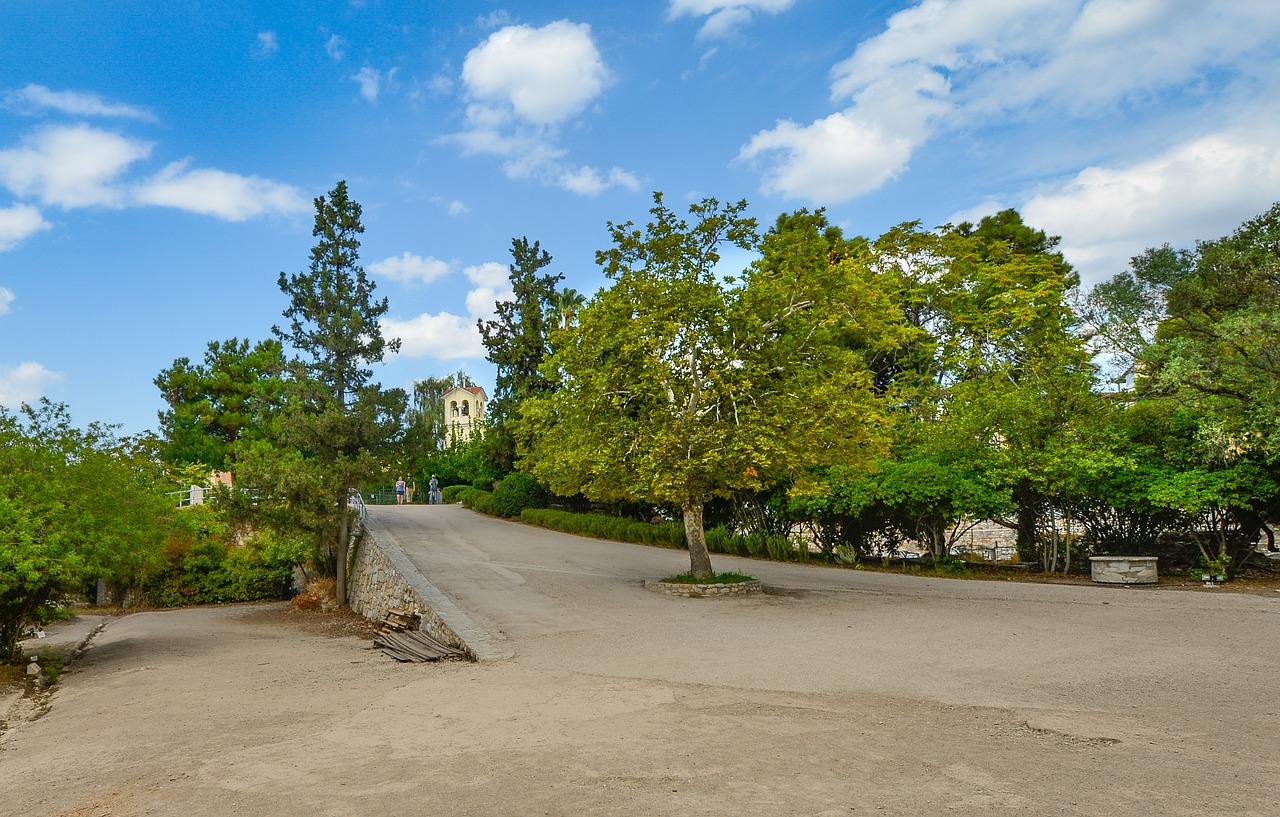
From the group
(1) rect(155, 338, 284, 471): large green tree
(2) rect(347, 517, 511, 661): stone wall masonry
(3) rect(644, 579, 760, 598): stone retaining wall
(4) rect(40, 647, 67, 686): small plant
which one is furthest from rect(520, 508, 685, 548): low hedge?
(1) rect(155, 338, 284, 471): large green tree

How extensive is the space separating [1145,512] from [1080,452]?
1.97 meters

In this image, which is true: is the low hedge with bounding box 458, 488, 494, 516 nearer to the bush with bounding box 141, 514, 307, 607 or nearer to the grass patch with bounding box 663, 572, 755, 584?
the bush with bounding box 141, 514, 307, 607

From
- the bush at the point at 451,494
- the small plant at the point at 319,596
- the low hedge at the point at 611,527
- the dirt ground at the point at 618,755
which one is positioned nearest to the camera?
the dirt ground at the point at 618,755

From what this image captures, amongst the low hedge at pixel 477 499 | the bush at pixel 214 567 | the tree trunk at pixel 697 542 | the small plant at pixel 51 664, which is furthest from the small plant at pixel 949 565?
the bush at pixel 214 567

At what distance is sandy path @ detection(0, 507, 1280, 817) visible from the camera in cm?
486

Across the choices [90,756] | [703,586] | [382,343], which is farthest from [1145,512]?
[382,343]

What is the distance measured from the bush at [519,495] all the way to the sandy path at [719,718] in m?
17.3

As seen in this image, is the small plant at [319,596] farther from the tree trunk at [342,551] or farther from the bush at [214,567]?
the bush at [214,567]

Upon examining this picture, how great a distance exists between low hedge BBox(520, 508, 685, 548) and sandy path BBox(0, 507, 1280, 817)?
29.8 feet

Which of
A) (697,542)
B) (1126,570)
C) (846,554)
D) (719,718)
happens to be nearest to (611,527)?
(846,554)

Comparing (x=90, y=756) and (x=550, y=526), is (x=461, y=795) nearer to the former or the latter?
(x=90, y=756)

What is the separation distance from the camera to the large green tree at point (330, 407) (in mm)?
19672

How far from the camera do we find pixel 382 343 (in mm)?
30922

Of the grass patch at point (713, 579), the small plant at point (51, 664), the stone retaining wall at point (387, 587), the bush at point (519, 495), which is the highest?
the bush at point (519, 495)
